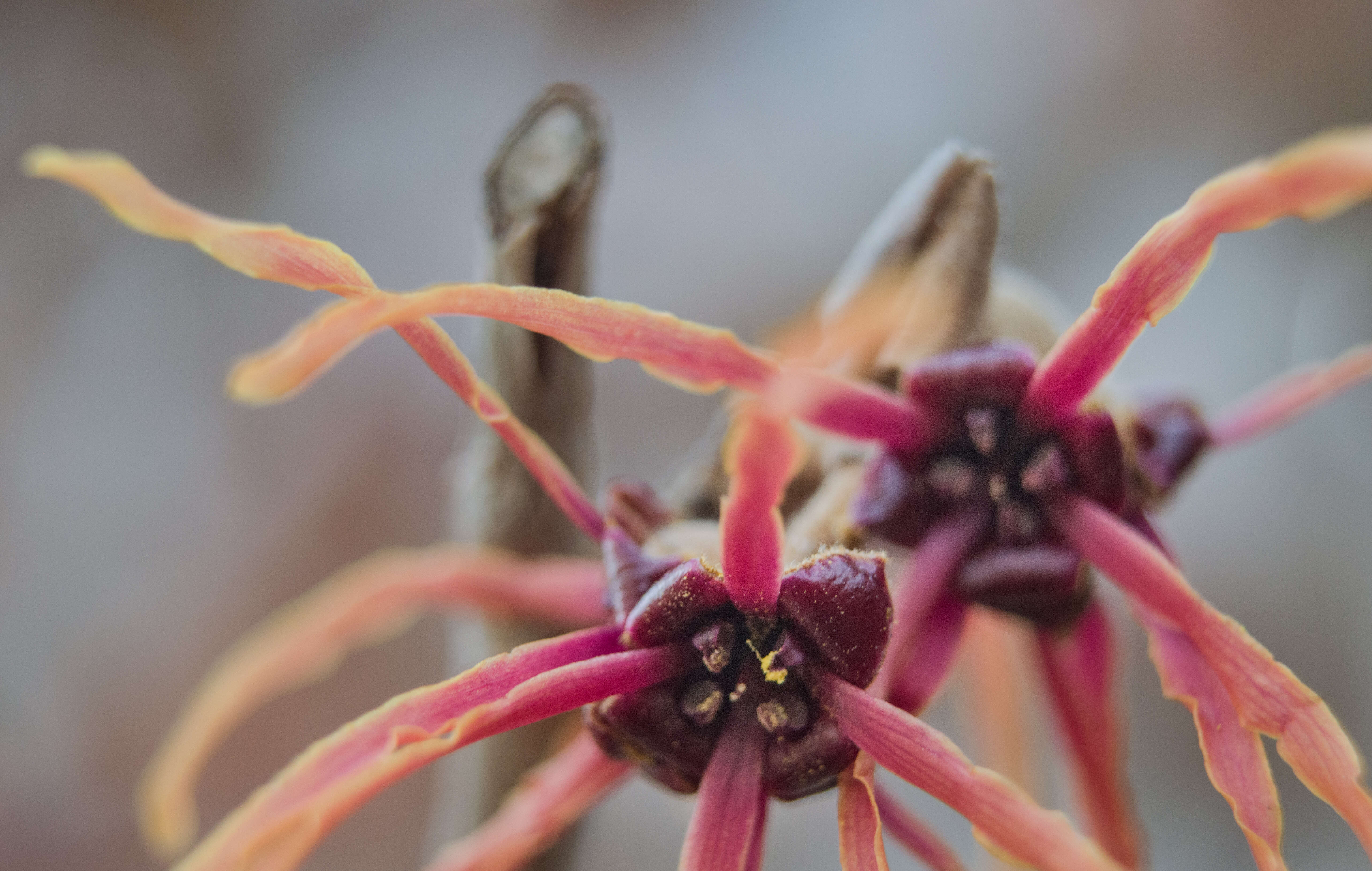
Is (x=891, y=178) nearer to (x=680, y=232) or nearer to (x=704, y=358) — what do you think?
(x=680, y=232)

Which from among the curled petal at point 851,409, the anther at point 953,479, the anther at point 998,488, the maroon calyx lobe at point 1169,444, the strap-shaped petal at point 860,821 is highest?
the curled petal at point 851,409

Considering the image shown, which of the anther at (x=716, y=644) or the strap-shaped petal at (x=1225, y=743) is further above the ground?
the anther at (x=716, y=644)

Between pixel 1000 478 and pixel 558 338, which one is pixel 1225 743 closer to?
pixel 1000 478

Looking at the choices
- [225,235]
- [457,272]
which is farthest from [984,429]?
[457,272]

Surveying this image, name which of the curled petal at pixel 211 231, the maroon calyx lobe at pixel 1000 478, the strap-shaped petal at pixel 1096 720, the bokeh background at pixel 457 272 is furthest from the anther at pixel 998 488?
the bokeh background at pixel 457 272

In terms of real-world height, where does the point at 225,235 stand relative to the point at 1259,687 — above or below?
above

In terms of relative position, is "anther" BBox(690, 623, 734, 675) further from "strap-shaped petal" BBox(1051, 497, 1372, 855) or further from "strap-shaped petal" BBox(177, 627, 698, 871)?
"strap-shaped petal" BBox(1051, 497, 1372, 855)

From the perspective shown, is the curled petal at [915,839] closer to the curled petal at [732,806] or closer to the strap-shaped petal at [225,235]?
the curled petal at [732,806]
